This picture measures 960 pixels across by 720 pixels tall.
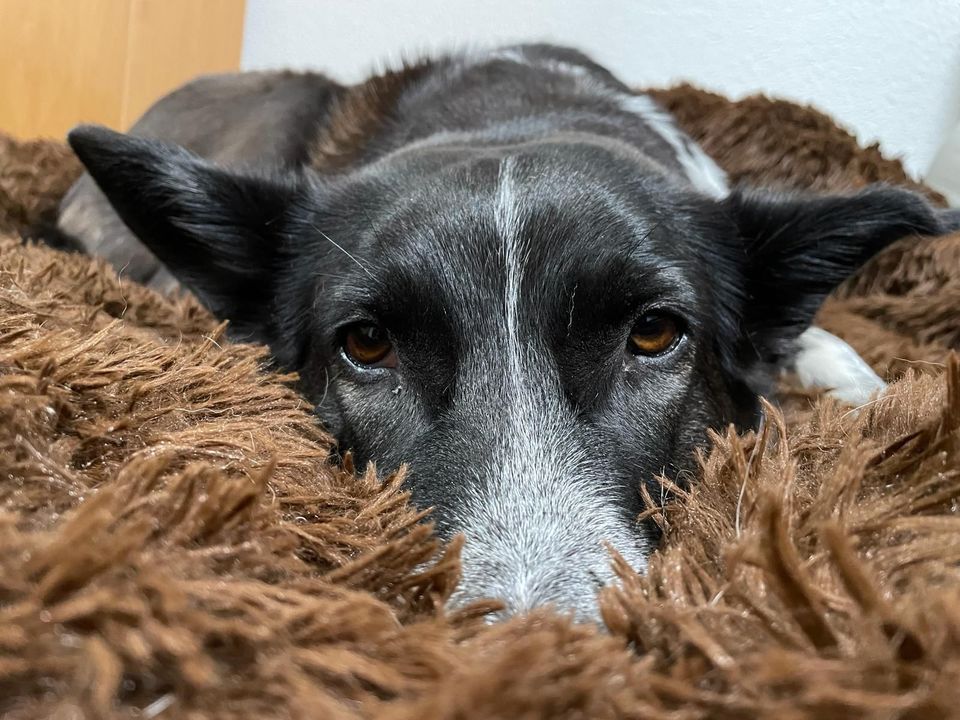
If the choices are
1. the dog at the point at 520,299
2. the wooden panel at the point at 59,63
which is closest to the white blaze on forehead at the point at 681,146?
the dog at the point at 520,299

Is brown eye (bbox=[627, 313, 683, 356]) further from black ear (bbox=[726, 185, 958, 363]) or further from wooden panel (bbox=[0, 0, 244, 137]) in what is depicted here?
wooden panel (bbox=[0, 0, 244, 137])

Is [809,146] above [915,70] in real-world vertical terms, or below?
below

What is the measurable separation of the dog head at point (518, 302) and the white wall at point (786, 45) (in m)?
1.94

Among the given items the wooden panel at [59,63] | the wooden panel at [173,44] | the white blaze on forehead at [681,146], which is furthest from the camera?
the wooden panel at [173,44]

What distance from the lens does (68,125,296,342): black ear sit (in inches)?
54.9

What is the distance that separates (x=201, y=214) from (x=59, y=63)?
7.70 feet

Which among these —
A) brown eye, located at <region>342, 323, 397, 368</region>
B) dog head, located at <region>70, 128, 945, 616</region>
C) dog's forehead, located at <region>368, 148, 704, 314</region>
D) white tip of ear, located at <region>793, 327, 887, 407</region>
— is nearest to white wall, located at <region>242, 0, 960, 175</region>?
white tip of ear, located at <region>793, 327, 887, 407</region>

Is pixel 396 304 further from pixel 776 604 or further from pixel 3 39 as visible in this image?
pixel 3 39

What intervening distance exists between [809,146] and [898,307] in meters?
0.76

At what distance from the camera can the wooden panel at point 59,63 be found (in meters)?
3.07

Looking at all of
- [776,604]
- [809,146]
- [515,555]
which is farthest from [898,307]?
[776,604]

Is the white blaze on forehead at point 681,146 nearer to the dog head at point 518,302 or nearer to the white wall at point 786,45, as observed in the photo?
the dog head at point 518,302

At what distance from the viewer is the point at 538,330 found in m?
1.14

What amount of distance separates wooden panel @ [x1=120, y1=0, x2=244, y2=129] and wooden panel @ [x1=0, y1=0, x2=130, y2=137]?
0.08 meters
